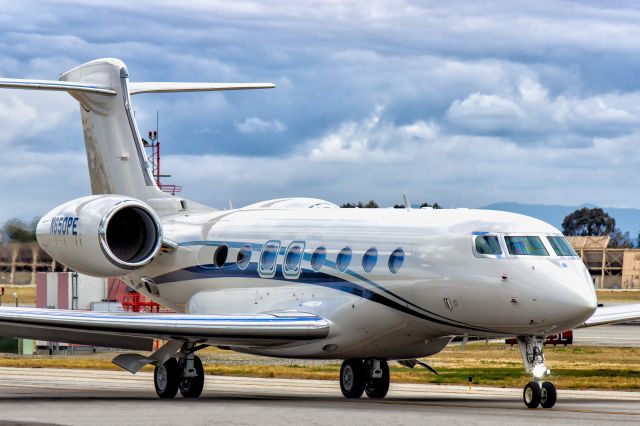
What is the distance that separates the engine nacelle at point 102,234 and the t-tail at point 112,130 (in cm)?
404

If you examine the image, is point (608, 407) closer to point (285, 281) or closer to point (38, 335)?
point (285, 281)

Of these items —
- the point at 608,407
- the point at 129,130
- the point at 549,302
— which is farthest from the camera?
the point at 129,130

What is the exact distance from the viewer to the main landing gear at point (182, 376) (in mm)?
27250

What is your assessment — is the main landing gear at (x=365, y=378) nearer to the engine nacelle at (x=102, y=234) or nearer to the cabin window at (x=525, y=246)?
the engine nacelle at (x=102, y=234)

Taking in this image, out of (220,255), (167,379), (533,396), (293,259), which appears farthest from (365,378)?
(533,396)

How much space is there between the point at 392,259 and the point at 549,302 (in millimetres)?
3669

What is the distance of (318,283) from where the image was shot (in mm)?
26609

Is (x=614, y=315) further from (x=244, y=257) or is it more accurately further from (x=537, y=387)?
(x=244, y=257)

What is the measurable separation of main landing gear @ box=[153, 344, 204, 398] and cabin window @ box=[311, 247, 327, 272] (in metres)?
3.02

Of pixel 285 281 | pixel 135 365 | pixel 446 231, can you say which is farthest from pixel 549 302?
pixel 135 365

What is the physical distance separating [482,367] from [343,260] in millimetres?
12316

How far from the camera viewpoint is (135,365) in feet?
86.6

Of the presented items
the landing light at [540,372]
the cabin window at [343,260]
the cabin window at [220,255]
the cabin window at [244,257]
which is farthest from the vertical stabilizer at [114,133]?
the landing light at [540,372]

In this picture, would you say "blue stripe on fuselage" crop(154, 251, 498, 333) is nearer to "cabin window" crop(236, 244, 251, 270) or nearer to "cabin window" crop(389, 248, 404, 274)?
"cabin window" crop(236, 244, 251, 270)
